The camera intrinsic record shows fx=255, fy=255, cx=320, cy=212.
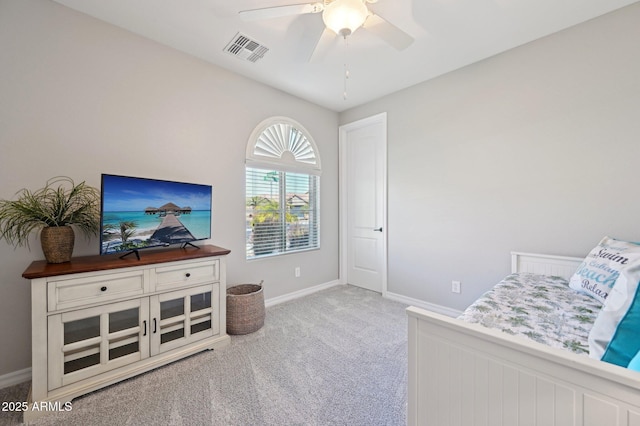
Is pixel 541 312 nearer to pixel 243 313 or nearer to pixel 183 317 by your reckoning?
pixel 243 313

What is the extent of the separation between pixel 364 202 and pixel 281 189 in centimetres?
122

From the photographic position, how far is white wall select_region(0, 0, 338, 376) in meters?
1.73

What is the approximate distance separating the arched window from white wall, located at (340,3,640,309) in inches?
42.5

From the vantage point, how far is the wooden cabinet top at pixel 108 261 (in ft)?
4.91

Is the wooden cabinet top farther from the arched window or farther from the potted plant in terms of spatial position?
the arched window

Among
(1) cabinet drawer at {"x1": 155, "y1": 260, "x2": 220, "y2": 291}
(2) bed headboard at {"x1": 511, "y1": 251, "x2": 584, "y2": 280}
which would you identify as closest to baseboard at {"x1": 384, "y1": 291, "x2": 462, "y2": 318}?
(2) bed headboard at {"x1": 511, "y1": 251, "x2": 584, "y2": 280}

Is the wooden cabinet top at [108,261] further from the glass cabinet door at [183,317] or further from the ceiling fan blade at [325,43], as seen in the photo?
the ceiling fan blade at [325,43]

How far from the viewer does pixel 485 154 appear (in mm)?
2553

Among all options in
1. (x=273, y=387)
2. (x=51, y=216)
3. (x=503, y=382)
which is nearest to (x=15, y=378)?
(x=51, y=216)

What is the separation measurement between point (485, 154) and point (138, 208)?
3138 millimetres

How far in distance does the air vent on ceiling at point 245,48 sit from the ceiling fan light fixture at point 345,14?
1.05 m

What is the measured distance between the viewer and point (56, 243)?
1647 millimetres

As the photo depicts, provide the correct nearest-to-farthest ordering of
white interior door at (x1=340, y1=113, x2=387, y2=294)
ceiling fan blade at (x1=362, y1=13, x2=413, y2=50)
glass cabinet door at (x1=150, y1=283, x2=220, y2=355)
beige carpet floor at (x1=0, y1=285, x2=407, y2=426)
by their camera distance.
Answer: beige carpet floor at (x1=0, y1=285, x2=407, y2=426) → ceiling fan blade at (x1=362, y1=13, x2=413, y2=50) → glass cabinet door at (x1=150, y1=283, x2=220, y2=355) → white interior door at (x1=340, y1=113, x2=387, y2=294)

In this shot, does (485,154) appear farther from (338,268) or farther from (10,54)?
(10,54)
